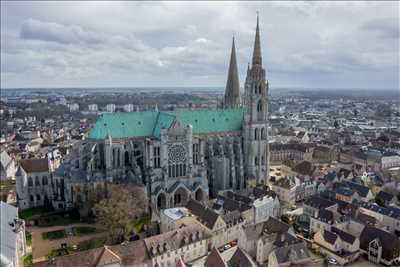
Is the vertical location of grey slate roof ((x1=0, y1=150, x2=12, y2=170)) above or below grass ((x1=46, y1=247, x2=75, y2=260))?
above

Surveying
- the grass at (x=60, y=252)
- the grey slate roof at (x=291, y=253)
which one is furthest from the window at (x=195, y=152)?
the grey slate roof at (x=291, y=253)

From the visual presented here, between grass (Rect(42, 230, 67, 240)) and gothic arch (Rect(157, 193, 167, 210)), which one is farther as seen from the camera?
gothic arch (Rect(157, 193, 167, 210))

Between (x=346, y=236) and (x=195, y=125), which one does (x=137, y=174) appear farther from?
(x=346, y=236)

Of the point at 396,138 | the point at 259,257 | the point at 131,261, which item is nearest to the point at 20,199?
the point at 131,261

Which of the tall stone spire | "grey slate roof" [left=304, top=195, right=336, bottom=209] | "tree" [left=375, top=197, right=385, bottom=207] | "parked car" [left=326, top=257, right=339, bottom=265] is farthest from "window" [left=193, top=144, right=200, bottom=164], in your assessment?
"tree" [left=375, top=197, right=385, bottom=207]

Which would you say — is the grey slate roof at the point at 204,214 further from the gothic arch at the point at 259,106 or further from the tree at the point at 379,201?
the tree at the point at 379,201

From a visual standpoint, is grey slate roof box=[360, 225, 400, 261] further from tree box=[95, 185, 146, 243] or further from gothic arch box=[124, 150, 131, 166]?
gothic arch box=[124, 150, 131, 166]
